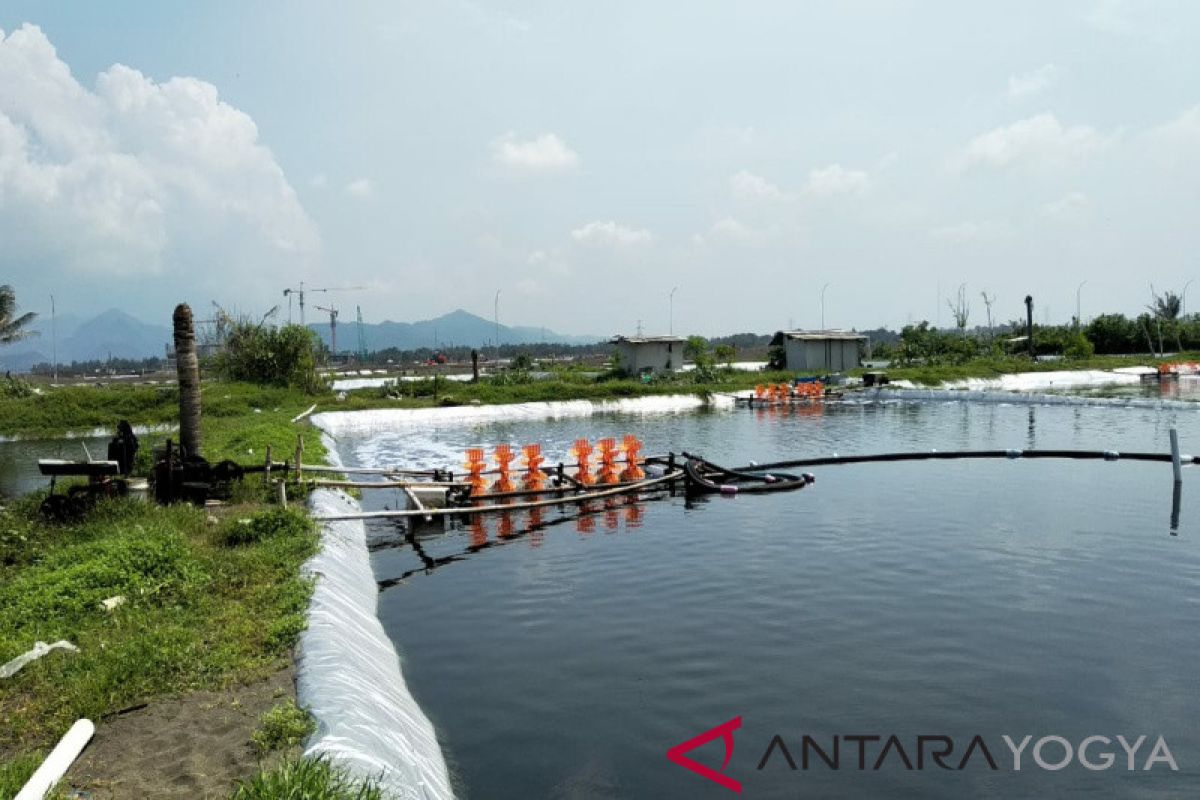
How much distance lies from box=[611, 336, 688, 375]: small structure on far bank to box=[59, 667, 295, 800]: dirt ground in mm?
48899

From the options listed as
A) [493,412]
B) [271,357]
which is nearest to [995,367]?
[493,412]

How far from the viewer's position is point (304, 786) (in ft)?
14.4

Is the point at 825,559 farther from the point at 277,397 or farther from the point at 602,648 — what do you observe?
the point at 277,397

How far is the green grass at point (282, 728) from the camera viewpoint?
5461mm

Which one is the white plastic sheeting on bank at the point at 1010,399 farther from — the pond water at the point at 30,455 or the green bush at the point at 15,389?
the green bush at the point at 15,389

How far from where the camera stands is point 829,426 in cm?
3183

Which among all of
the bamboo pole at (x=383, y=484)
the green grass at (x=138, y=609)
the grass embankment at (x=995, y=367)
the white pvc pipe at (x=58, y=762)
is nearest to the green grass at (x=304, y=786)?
the white pvc pipe at (x=58, y=762)

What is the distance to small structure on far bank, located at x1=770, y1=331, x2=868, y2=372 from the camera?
58781 millimetres

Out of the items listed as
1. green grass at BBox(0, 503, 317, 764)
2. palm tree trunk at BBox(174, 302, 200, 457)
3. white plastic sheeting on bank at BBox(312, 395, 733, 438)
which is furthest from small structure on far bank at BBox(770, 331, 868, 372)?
green grass at BBox(0, 503, 317, 764)

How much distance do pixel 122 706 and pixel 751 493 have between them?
13.9 meters

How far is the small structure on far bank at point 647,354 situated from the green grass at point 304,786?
5017 centimetres

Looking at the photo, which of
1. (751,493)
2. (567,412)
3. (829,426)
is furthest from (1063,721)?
(567,412)

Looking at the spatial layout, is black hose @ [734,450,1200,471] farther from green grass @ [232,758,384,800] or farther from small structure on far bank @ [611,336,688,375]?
small structure on far bank @ [611,336,688,375]

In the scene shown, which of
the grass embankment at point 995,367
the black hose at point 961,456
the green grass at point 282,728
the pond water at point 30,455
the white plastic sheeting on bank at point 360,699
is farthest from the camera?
the grass embankment at point 995,367
